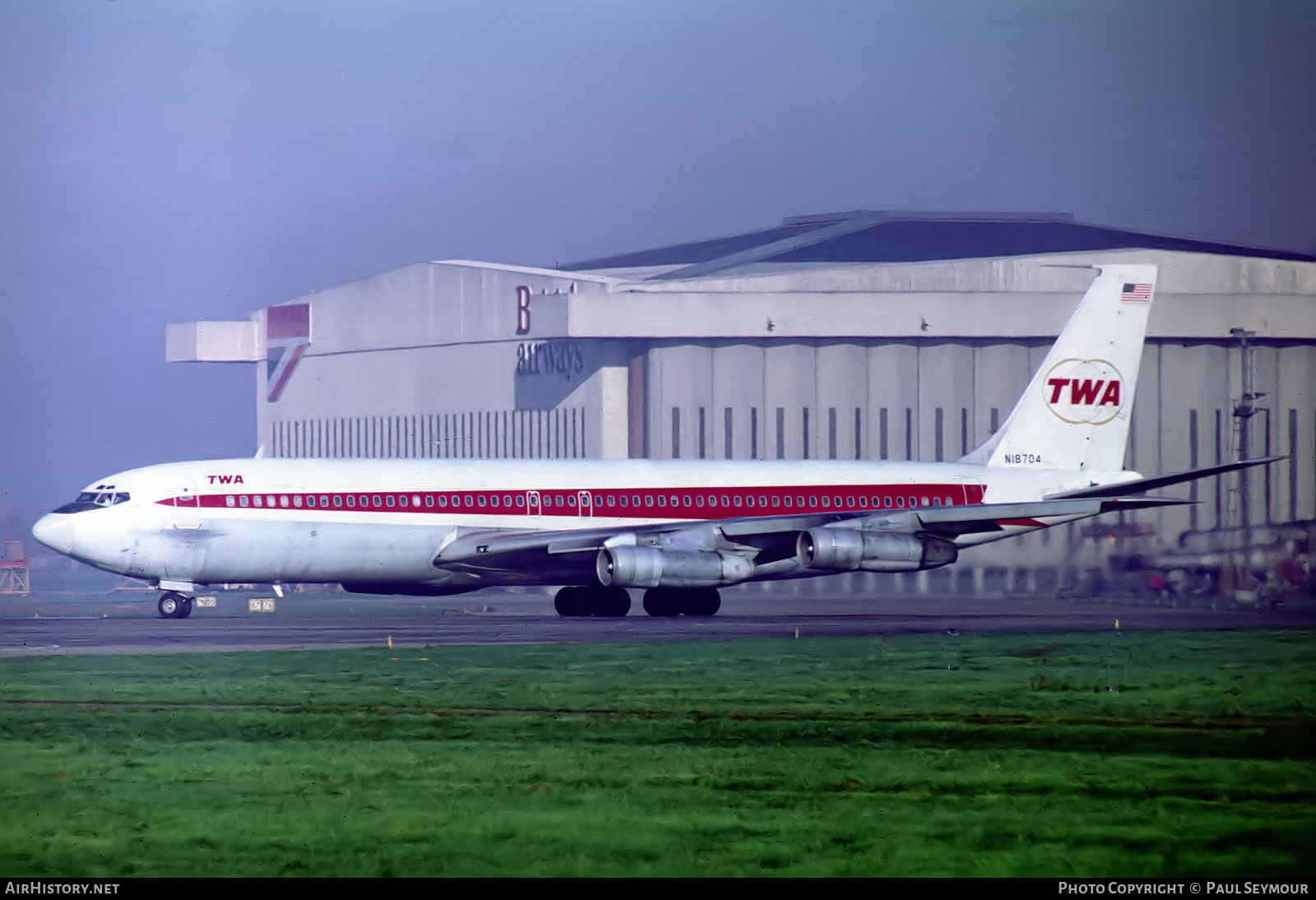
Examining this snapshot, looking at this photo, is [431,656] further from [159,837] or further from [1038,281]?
[1038,281]

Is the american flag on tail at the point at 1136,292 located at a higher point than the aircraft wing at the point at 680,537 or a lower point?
higher

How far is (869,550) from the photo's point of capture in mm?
42750

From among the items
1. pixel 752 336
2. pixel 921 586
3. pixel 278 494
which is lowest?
pixel 921 586

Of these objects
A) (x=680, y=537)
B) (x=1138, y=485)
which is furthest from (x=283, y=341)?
(x=1138, y=485)

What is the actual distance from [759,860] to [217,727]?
30.6 feet

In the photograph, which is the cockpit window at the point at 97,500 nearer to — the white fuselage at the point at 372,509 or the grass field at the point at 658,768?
the white fuselage at the point at 372,509

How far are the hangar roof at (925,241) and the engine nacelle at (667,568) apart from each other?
35.6 m

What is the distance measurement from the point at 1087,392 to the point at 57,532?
28.9m

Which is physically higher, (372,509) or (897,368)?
(897,368)

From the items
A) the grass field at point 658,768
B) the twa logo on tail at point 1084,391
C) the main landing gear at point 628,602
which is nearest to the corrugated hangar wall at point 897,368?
the twa logo on tail at point 1084,391

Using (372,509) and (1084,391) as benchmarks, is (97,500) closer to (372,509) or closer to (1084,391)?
(372,509)

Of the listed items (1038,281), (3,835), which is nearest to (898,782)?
A: (3,835)

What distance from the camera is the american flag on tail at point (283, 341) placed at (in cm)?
9169
